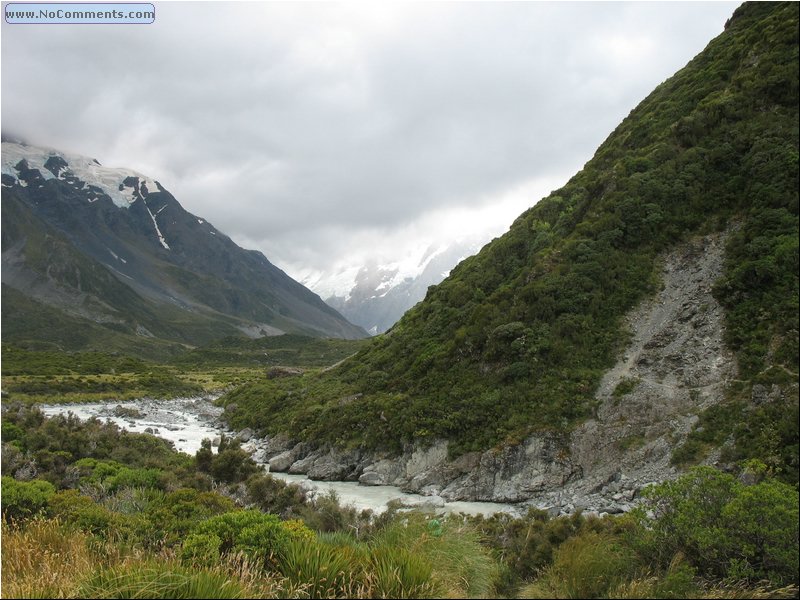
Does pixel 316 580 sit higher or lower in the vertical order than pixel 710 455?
higher

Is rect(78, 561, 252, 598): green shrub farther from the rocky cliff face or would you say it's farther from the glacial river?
the rocky cliff face

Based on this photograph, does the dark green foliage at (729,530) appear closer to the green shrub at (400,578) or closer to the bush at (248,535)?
the green shrub at (400,578)

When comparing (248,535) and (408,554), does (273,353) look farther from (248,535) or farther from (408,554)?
(408,554)

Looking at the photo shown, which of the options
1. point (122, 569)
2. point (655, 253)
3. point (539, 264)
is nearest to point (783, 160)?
point (655, 253)

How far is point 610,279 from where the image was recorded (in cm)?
2928

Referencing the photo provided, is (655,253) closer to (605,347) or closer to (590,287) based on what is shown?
(590,287)

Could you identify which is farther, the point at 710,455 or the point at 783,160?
the point at 783,160

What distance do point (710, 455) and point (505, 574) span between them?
13.6m

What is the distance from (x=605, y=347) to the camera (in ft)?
87.5

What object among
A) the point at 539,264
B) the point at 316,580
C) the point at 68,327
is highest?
the point at 68,327

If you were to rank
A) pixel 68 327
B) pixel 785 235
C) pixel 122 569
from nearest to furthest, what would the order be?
pixel 122 569, pixel 785 235, pixel 68 327

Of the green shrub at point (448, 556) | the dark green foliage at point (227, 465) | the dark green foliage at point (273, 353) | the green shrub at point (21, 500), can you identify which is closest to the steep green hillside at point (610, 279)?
the dark green foliage at point (227, 465)

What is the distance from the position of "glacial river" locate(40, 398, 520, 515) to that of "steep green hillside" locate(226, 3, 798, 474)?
12.2 feet

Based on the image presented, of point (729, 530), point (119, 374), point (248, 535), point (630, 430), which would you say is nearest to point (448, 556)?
point (248, 535)
